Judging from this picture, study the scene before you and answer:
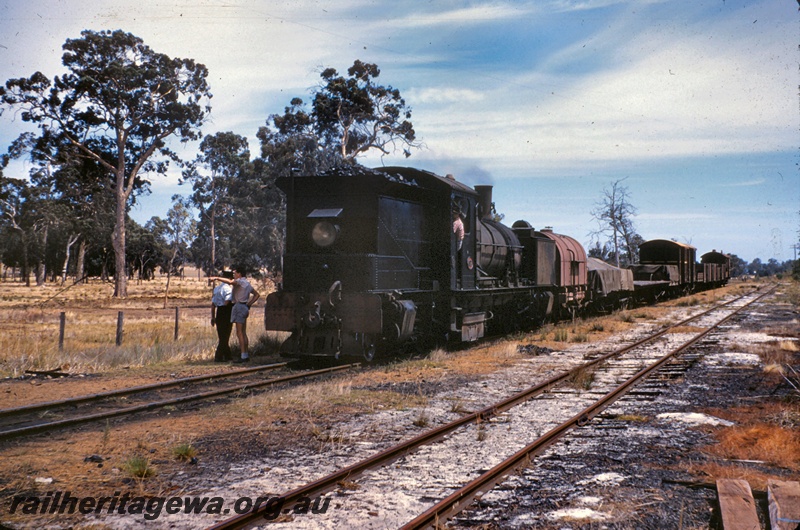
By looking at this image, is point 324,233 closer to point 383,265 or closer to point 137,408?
point 383,265

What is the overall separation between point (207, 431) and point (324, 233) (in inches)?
218

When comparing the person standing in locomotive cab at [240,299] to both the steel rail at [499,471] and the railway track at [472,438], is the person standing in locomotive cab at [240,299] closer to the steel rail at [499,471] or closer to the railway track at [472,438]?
the railway track at [472,438]

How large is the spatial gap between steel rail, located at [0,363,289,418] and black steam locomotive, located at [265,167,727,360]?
1.04 metres

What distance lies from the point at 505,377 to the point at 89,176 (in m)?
36.5

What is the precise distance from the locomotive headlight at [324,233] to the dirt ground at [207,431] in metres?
2.53

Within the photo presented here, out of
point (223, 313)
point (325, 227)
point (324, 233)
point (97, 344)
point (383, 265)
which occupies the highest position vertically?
point (325, 227)

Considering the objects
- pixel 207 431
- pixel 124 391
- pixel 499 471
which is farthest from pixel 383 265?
pixel 499 471

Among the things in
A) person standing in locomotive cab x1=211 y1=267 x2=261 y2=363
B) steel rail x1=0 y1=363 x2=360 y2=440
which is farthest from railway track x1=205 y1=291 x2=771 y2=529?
person standing in locomotive cab x1=211 y1=267 x2=261 y2=363

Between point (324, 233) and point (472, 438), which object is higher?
point (324, 233)

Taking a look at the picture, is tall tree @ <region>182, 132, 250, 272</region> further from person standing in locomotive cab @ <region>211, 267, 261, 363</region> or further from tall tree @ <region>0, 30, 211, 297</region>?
person standing in locomotive cab @ <region>211, 267, 261, 363</region>

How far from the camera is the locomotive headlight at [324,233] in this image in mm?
11953

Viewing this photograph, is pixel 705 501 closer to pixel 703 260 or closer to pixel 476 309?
pixel 476 309

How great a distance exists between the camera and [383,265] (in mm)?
11867

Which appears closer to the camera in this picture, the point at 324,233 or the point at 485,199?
the point at 324,233
